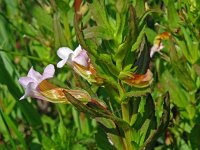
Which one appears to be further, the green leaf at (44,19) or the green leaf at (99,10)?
the green leaf at (44,19)

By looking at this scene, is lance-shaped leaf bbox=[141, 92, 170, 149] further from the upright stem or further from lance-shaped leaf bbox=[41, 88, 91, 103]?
lance-shaped leaf bbox=[41, 88, 91, 103]

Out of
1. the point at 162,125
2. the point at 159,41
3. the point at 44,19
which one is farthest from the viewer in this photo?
the point at 44,19

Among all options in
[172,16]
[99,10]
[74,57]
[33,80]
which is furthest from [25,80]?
[172,16]

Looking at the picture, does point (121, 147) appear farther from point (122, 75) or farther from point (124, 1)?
point (124, 1)

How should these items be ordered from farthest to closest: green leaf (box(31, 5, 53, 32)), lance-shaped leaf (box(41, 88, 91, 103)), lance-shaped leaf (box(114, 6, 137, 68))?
green leaf (box(31, 5, 53, 32)), lance-shaped leaf (box(41, 88, 91, 103)), lance-shaped leaf (box(114, 6, 137, 68))

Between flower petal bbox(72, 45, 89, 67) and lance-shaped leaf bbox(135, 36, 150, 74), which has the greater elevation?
flower petal bbox(72, 45, 89, 67)

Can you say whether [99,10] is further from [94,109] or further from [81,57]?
[94,109]

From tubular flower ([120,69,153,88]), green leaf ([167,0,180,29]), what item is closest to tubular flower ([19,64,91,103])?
tubular flower ([120,69,153,88])

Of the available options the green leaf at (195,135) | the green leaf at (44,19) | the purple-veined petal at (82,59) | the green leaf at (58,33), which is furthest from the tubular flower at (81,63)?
the green leaf at (44,19)

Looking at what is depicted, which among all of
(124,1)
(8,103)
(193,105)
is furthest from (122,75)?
(8,103)

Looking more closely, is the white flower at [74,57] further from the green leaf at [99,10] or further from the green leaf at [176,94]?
the green leaf at [176,94]
